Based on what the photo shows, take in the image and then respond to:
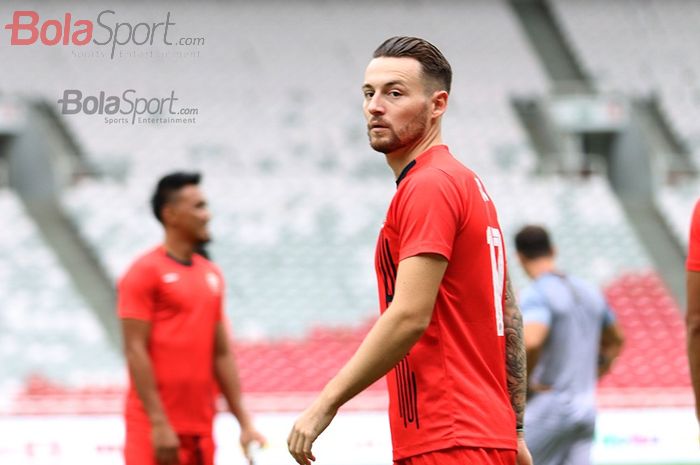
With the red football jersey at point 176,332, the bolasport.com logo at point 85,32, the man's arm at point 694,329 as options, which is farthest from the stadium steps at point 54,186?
the man's arm at point 694,329

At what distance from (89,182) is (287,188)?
2.73 metres

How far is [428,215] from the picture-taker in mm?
2998

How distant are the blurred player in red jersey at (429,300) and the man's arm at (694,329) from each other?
0.91 m

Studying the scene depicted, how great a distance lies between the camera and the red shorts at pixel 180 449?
5.30 meters

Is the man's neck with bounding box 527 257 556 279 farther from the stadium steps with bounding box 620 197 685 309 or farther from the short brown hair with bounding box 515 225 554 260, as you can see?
the stadium steps with bounding box 620 197 685 309

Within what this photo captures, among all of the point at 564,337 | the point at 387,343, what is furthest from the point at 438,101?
the point at 564,337

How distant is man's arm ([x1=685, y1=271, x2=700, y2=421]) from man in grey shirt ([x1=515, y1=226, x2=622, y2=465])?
164 cm

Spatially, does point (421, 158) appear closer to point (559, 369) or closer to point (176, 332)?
point (176, 332)

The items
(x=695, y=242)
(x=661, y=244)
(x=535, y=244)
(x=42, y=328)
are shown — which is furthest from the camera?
(x=661, y=244)

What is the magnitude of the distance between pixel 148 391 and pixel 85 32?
1322 cm

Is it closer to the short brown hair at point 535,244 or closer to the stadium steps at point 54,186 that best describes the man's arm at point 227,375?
the short brown hair at point 535,244

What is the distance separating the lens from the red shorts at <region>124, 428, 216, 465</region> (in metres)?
5.30

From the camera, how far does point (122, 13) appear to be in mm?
18312

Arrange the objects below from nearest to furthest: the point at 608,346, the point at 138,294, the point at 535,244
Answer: the point at 138,294 → the point at 535,244 → the point at 608,346
